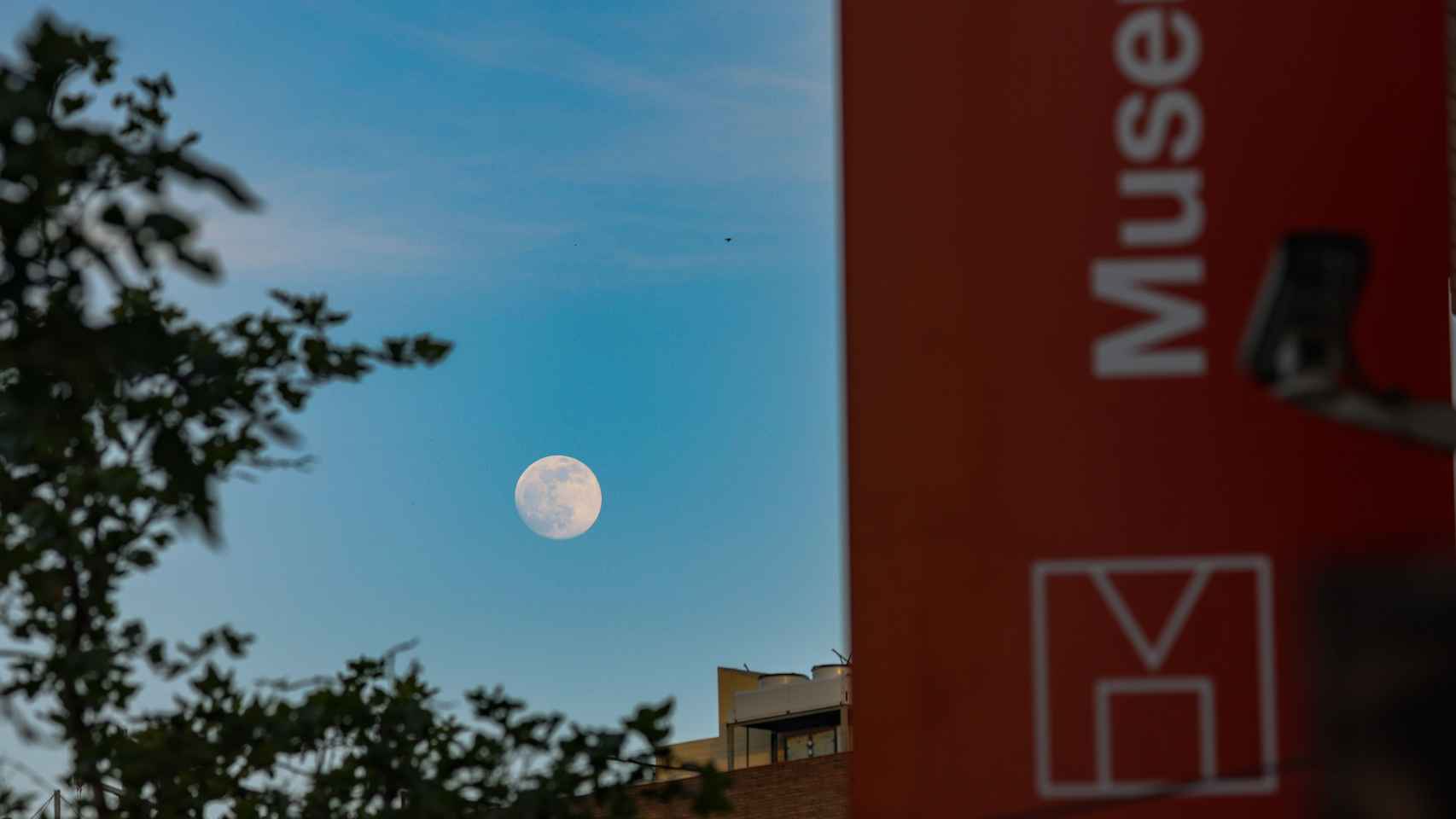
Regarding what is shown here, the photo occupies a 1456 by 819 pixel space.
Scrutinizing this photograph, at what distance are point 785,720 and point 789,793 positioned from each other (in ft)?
52.1

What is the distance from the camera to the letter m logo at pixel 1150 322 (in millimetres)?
7770

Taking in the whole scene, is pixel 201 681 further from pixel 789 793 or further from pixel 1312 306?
pixel 789 793

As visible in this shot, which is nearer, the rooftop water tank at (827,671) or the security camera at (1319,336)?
the security camera at (1319,336)

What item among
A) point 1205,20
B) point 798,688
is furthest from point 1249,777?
point 798,688

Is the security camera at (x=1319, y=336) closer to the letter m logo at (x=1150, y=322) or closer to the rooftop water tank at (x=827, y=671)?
the letter m logo at (x=1150, y=322)

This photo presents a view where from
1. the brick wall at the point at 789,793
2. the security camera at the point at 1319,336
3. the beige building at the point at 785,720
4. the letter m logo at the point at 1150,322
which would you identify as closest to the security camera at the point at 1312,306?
the security camera at the point at 1319,336

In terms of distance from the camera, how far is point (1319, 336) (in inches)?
176

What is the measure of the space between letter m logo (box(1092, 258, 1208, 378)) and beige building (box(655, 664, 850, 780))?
4024 centimetres

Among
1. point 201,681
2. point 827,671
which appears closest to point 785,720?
point 827,671

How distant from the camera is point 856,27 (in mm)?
8625

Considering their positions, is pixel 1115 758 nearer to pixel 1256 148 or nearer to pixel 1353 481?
pixel 1353 481

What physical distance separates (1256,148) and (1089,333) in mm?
1083

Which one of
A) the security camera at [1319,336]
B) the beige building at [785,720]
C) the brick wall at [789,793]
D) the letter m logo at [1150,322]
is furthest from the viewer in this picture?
the beige building at [785,720]

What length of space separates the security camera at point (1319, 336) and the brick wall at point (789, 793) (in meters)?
32.5
